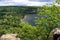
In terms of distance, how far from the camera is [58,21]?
594cm

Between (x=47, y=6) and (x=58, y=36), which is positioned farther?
(x=47, y=6)

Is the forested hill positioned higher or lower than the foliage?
lower

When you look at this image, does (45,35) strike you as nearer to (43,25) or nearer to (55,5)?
(43,25)

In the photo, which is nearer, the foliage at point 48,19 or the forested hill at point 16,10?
the foliage at point 48,19

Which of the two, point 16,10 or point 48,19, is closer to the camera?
point 48,19

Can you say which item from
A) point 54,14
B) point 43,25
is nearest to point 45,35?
point 43,25

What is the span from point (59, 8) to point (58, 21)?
443 mm

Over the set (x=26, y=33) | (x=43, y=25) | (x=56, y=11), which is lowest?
(x=26, y=33)

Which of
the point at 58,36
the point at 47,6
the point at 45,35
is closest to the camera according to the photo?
the point at 58,36

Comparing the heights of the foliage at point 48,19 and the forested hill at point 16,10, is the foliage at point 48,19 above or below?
above

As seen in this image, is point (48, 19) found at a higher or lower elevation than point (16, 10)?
higher

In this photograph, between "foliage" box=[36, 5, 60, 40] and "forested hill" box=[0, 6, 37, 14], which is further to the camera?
"forested hill" box=[0, 6, 37, 14]

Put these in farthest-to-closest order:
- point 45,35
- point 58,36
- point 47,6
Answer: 1. point 47,6
2. point 45,35
3. point 58,36

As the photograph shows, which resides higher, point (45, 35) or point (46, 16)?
point (46, 16)
